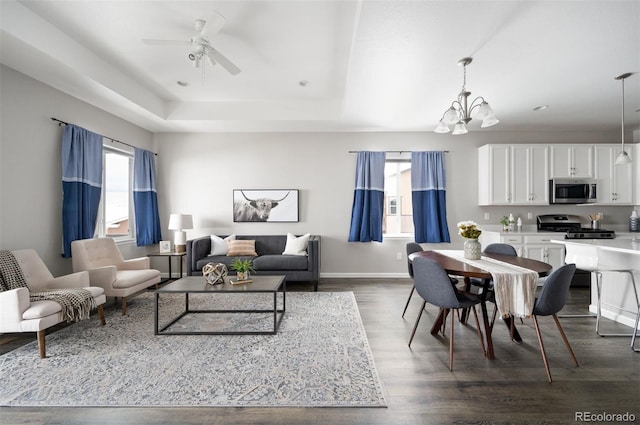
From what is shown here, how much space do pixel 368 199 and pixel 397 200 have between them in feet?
2.06

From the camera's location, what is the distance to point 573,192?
4664 mm

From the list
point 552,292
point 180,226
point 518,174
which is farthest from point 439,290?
point 180,226

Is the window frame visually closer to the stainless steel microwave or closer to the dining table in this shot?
the dining table

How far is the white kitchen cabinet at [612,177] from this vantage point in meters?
4.67

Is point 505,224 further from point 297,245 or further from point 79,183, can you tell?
point 79,183

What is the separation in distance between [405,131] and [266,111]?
8.03 ft

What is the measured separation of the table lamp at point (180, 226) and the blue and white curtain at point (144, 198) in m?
0.51

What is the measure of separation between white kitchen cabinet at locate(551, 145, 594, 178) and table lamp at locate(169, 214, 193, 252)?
6.02 meters

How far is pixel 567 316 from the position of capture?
10.7 feet

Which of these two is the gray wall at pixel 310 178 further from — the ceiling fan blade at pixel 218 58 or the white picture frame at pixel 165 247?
the ceiling fan blade at pixel 218 58

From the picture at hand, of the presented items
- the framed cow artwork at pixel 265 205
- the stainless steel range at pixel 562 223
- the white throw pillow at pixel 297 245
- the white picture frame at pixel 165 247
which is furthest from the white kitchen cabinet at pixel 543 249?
the white picture frame at pixel 165 247

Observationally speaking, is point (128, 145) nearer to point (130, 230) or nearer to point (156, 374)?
point (130, 230)

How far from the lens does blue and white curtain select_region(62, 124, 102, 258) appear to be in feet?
11.3

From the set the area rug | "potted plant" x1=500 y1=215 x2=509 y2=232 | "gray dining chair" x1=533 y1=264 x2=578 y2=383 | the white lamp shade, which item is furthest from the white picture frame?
"potted plant" x1=500 y1=215 x2=509 y2=232
